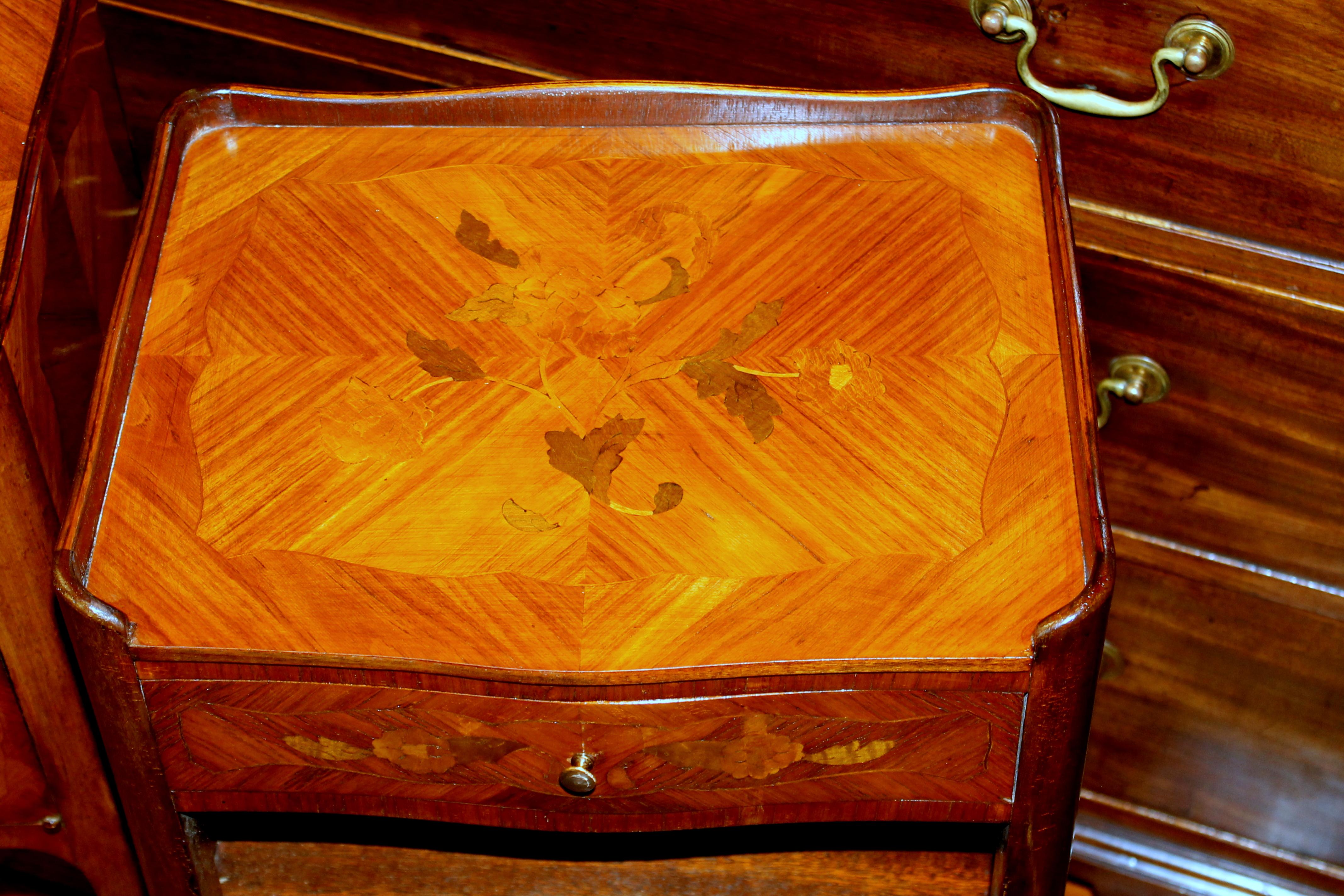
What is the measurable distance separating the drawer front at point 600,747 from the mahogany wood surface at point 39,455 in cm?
18

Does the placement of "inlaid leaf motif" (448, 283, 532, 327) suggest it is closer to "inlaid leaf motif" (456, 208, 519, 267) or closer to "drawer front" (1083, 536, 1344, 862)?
"inlaid leaf motif" (456, 208, 519, 267)

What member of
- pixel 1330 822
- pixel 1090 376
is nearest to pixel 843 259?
pixel 1090 376

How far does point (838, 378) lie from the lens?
2.54 ft

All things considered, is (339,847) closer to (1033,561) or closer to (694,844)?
(694,844)

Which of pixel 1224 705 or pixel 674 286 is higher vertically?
pixel 674 286

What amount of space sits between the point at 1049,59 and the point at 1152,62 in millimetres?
62

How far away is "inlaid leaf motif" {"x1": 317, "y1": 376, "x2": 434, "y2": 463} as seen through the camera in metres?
0.74

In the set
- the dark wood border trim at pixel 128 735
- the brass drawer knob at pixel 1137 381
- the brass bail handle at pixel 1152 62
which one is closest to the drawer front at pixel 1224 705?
the brass drawer knob at pixel 1137 381

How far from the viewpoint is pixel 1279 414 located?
1.00m

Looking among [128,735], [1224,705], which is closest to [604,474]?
[128,735]

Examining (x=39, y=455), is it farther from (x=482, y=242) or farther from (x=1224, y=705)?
(x=1224, y=705)

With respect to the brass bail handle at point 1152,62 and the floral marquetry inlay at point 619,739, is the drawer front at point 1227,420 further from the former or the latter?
the floral marquetry inlay at point 619,739

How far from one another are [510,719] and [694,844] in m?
0.40

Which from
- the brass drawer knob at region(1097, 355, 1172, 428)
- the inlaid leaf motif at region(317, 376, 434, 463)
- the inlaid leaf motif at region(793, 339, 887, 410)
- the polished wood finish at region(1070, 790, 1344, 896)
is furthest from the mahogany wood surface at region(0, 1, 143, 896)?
the polished wood finish at region(1070, 790, 1344, 896)
